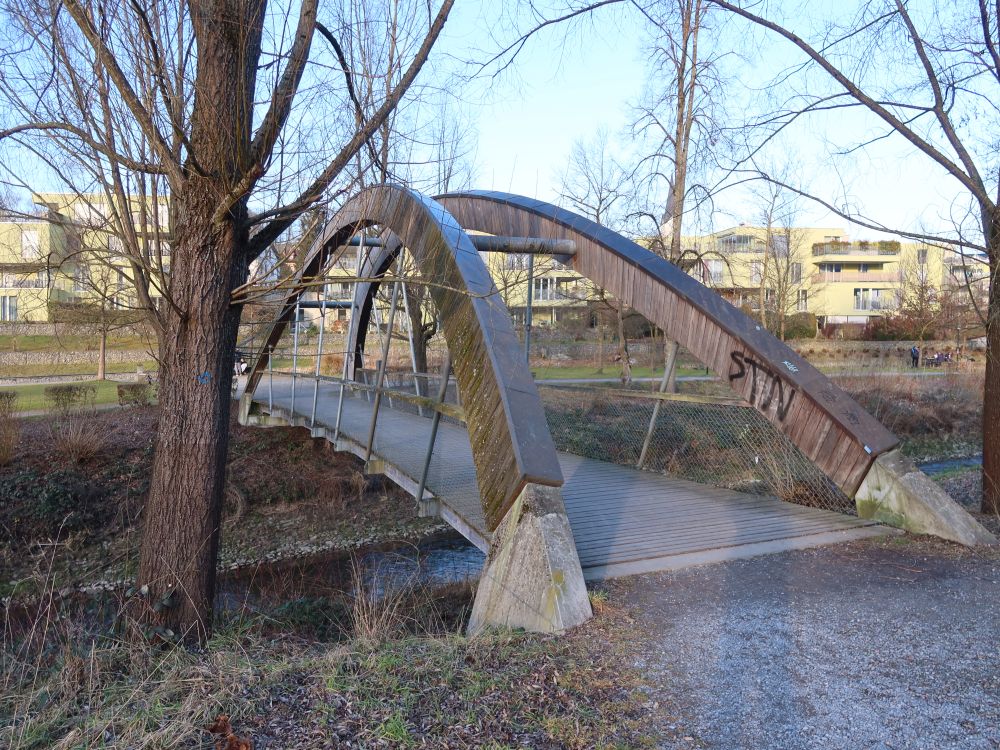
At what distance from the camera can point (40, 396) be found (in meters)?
20.8

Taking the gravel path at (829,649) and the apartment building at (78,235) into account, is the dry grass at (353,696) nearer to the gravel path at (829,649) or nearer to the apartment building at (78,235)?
the gravel path at (829,649)

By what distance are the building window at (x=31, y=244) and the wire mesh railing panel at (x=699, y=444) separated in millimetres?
5595

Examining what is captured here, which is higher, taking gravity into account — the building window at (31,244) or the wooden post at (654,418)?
the building window at (31,244)

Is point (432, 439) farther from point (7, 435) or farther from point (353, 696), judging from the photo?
point (7, 435)

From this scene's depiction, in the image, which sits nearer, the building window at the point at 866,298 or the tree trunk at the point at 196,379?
the tree trunk at the point at 196,379

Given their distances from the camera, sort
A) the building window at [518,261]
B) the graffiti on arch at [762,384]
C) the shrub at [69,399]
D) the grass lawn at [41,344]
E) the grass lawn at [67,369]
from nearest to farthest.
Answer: the graffiti on arch at [762,384], the building window at [518,261], the shrub at [69,399], the grass lawn at [67,369], the grass lawn at [41,344]

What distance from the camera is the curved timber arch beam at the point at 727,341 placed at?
6168 mm

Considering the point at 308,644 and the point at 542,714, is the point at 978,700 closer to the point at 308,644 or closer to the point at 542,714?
the point at 542,714

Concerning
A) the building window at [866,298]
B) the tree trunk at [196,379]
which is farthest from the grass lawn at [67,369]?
the building window at [866,298]

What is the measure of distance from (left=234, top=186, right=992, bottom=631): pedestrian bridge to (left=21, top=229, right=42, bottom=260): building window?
68.3 inches

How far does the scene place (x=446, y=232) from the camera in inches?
A: 258

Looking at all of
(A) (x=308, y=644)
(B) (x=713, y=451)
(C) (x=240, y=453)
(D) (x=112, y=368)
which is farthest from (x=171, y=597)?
(D) (x=112, y=368)

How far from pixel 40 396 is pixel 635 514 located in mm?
19792

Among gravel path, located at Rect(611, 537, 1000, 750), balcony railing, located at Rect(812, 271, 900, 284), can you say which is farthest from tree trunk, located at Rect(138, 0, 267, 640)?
balcony railing, located at Rect(812, 271, 900, 284)
